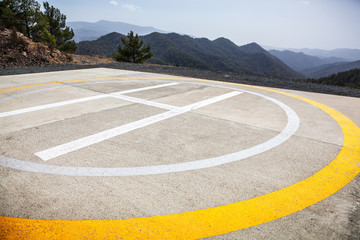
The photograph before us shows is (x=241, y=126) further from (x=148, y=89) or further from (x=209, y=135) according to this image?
(x=148, y=89)

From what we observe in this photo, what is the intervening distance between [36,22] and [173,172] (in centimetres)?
3789

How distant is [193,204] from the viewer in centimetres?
198

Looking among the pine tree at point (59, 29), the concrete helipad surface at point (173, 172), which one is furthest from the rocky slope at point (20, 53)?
the pine tree at point (59, 29)

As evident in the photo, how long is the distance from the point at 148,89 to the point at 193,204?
5320 mm

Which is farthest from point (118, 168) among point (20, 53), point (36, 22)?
point (36, 22)

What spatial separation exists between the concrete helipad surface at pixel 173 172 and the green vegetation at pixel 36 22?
2685 cm

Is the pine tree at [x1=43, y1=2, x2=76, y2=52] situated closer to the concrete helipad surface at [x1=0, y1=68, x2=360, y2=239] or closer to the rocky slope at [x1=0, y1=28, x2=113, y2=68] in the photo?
the rocky slope at [x1=0, y1=28, x2=113, y2=68]

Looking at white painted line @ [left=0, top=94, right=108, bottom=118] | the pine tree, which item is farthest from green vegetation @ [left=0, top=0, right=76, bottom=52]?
white painted line @ [left=0, top=94, right=108, bottom=118]

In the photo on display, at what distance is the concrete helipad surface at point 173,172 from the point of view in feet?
5.74

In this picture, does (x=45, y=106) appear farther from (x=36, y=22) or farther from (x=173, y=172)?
(x=36, y=22)

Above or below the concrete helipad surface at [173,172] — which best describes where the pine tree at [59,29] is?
above

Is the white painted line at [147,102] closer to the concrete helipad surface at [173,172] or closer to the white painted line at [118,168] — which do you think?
the concrete helipad surface at [173,172]

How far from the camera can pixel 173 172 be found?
245 cm

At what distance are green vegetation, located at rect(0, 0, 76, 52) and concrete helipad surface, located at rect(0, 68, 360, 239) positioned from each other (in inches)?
1057
